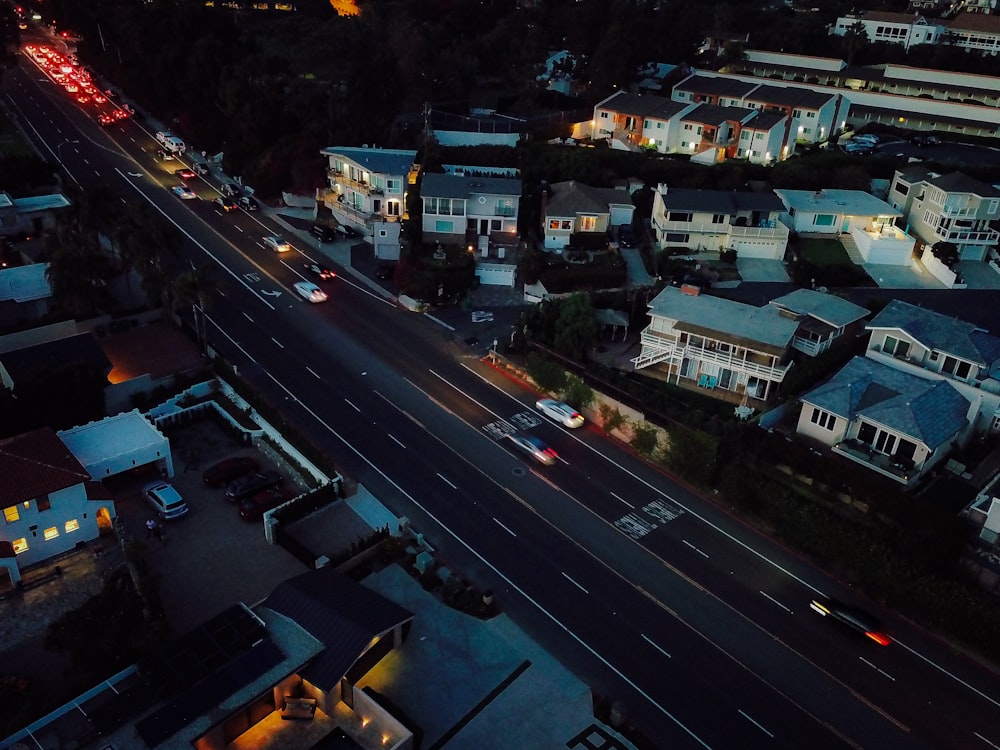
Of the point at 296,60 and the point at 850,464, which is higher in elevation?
the point at 296,60

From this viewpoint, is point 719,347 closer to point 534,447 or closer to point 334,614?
point 534,447

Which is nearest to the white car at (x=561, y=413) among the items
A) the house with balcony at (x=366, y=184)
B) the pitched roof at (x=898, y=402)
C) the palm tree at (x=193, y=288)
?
the pitched roof at (x=898, y=402)

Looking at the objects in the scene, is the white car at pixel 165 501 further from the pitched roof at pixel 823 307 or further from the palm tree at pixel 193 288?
the pitched roof at pixel 823 307

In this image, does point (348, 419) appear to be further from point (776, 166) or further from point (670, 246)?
point (776, 166)

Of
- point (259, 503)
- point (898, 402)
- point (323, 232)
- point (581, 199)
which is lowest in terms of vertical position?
point (259, 503)

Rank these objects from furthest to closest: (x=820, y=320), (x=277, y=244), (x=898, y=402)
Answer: (x=277, y=244)
(x=820, y=320)
(x=898, y=402)

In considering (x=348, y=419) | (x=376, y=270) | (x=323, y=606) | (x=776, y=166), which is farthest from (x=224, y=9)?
(x=323, y=606)

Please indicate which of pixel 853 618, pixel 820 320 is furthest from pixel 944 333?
pixel 853 618

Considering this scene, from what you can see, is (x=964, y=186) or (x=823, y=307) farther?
(x=964, y=186)
